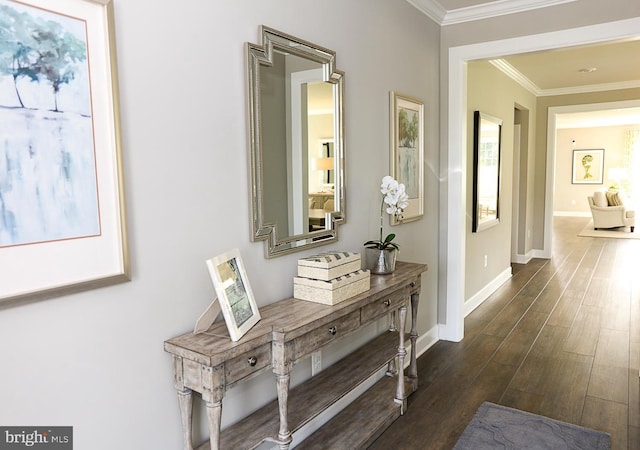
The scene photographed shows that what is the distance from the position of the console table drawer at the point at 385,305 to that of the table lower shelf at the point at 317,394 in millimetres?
328

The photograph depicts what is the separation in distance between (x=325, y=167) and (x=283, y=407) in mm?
1201

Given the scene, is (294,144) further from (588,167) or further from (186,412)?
(588,167)

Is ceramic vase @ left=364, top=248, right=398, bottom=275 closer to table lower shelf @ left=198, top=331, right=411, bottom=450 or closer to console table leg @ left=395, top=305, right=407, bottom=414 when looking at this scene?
console table leg @ left=395, top=305, right=407, bottom=414

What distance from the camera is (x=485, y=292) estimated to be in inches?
206

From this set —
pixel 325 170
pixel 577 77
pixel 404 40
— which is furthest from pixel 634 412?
pixel 577 77

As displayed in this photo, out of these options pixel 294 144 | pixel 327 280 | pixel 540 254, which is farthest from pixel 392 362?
pixel 540 254

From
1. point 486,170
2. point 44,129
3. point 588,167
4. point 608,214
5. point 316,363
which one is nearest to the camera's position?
point 44,129

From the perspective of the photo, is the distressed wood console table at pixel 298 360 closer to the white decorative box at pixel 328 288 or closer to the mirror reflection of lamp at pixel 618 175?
the white decorative box at pixel 328 288

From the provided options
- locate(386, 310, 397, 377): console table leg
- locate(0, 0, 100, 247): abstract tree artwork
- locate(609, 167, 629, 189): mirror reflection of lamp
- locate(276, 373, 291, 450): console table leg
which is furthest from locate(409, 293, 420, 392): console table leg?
locate(609, 167, 629, 189): mirror reflection of lamp

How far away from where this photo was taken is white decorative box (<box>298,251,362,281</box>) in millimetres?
2062

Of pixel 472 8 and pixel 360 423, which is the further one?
pixel 472 8

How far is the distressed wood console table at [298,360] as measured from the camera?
151 centimetres

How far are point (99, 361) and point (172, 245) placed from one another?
437mm

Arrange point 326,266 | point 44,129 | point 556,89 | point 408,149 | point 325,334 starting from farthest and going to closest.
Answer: point 556,89, point 408,149, point 326,266, point 325,334, point 44,129
